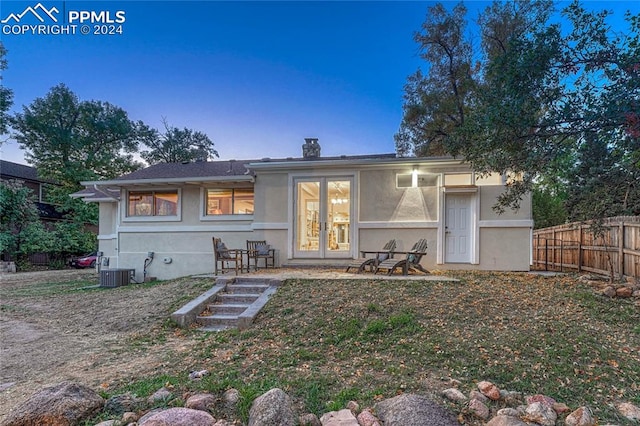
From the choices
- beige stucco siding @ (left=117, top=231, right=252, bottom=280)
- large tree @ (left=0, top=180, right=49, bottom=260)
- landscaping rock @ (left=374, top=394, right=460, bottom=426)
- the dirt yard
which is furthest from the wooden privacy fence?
large tree @ (left=0, top=180, right=49, bottom=260)

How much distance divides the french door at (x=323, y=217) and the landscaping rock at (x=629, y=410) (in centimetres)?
677

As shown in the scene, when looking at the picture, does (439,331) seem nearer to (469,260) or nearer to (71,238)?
(469,260)

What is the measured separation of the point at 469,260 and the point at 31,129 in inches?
1122

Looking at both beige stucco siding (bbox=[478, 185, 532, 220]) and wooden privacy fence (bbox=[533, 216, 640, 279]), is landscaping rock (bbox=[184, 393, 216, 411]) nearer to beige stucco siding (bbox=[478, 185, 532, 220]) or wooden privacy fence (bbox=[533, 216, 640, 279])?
wooden privacy fence (bbox=[533, 216, 640, 279])

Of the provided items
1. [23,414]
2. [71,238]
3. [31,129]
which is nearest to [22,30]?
[23,414]

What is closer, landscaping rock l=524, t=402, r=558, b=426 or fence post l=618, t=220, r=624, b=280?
landscaping rock l=524, t=402, r=558, b=426

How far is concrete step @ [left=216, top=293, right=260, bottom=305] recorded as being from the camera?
6402 mm

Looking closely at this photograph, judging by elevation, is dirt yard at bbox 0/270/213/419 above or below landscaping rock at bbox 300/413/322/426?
below

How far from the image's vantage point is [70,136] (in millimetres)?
23297

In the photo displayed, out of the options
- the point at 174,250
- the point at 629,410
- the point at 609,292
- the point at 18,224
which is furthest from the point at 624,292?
the point at 18,224

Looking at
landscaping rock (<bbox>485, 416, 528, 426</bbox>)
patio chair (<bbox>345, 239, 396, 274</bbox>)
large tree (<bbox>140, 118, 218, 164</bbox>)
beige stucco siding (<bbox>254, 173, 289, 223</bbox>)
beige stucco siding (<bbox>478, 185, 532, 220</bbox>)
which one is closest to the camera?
landscaping rock (<bbox>485, 416, 528, 426</bbox>)

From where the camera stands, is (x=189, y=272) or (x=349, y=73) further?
(x=349, y=73)

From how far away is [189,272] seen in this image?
1030 cm

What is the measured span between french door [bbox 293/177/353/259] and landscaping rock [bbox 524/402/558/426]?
668 centimetres
